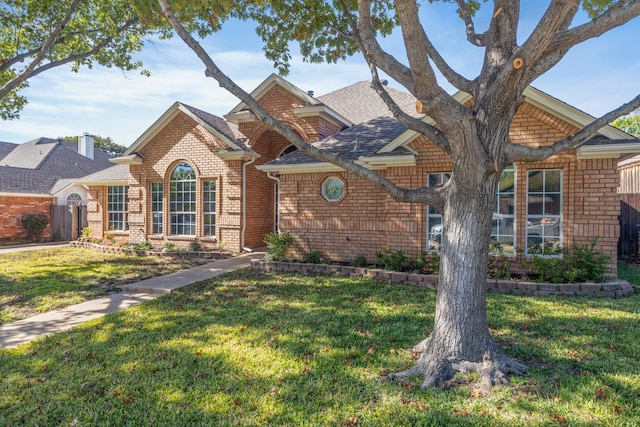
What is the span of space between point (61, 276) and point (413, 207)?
32.5 ft

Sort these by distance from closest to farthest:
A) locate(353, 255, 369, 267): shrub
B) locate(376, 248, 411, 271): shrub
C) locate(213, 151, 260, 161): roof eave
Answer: locate(376, 248, 411, 271): shrub
locate(353, 255, 369, 267): shrub
locate(213, 151, 260, 161): roof eave

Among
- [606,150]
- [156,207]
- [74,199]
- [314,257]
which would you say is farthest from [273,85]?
[74,199]

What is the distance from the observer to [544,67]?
13.5ft

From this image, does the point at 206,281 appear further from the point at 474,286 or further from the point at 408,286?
the point at 474,286

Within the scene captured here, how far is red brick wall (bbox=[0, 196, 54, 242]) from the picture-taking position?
61.2 feet

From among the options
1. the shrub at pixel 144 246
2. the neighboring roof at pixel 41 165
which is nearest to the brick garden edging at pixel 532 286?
the shrub at pixel 144 246

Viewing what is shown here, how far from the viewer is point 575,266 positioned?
767 cm

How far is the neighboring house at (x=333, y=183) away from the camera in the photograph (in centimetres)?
816

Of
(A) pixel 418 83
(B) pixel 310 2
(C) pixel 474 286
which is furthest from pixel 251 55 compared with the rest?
(C) pixel 474 286

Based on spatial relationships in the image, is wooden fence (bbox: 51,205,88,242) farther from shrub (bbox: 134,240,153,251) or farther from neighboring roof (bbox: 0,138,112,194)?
shrub (bbox: 134,240,153,251)

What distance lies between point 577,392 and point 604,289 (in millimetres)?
4997

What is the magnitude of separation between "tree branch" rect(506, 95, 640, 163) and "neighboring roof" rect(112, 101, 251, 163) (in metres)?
10.1

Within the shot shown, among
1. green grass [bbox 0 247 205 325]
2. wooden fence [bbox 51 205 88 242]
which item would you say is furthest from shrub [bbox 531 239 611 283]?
wooden fence [bbox 51 205 88 242]

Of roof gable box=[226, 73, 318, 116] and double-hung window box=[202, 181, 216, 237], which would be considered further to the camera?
double-hung window box=[202, 181, 216, 237]
